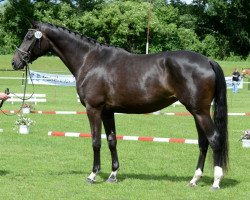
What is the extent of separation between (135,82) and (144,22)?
47.5 metres

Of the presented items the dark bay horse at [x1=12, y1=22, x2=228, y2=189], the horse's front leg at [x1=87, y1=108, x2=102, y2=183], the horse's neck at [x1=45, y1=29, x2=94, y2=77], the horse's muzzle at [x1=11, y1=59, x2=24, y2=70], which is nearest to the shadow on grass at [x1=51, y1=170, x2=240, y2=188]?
the dark bay horse at [x1=12, y1=22, x2=228, y2=189]

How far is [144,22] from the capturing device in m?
55.0

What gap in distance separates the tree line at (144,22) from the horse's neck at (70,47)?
139 feet

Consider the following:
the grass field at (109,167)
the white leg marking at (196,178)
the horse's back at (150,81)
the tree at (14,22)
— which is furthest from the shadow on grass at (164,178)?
the tree at (14,22)

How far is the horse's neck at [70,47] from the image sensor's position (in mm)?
8641

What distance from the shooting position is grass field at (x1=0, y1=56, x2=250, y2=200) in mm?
7602

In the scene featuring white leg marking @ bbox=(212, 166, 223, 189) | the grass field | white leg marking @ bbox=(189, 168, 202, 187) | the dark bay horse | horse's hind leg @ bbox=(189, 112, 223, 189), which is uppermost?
the dark bay horse

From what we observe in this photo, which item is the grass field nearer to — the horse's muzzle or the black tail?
the black tail

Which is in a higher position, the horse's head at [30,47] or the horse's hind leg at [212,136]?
the horse's head at [30,47]

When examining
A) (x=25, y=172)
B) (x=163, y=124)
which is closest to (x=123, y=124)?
(x=163, y=124)

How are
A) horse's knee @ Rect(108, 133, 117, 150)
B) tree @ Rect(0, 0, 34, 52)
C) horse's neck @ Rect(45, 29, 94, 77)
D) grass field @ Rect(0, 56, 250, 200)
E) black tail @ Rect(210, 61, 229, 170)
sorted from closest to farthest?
grass field @ Rect(0, 56, 250, 200) < black tail @ Rect(210, 61, 229, 170) < horse's neck @ Rect(45, 29, 94, 77) < horse's knee @ Rect(108, 133, 117, 150) < tree @ Rect(0, 0, 34, 52)

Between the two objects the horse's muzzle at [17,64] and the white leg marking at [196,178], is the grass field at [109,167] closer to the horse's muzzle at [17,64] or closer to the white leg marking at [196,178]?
the white leg marking at [196,178]

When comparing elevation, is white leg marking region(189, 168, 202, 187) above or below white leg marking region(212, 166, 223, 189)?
below

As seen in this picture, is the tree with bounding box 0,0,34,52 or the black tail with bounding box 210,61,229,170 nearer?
the black tail with bounding box 210,61,229,170
